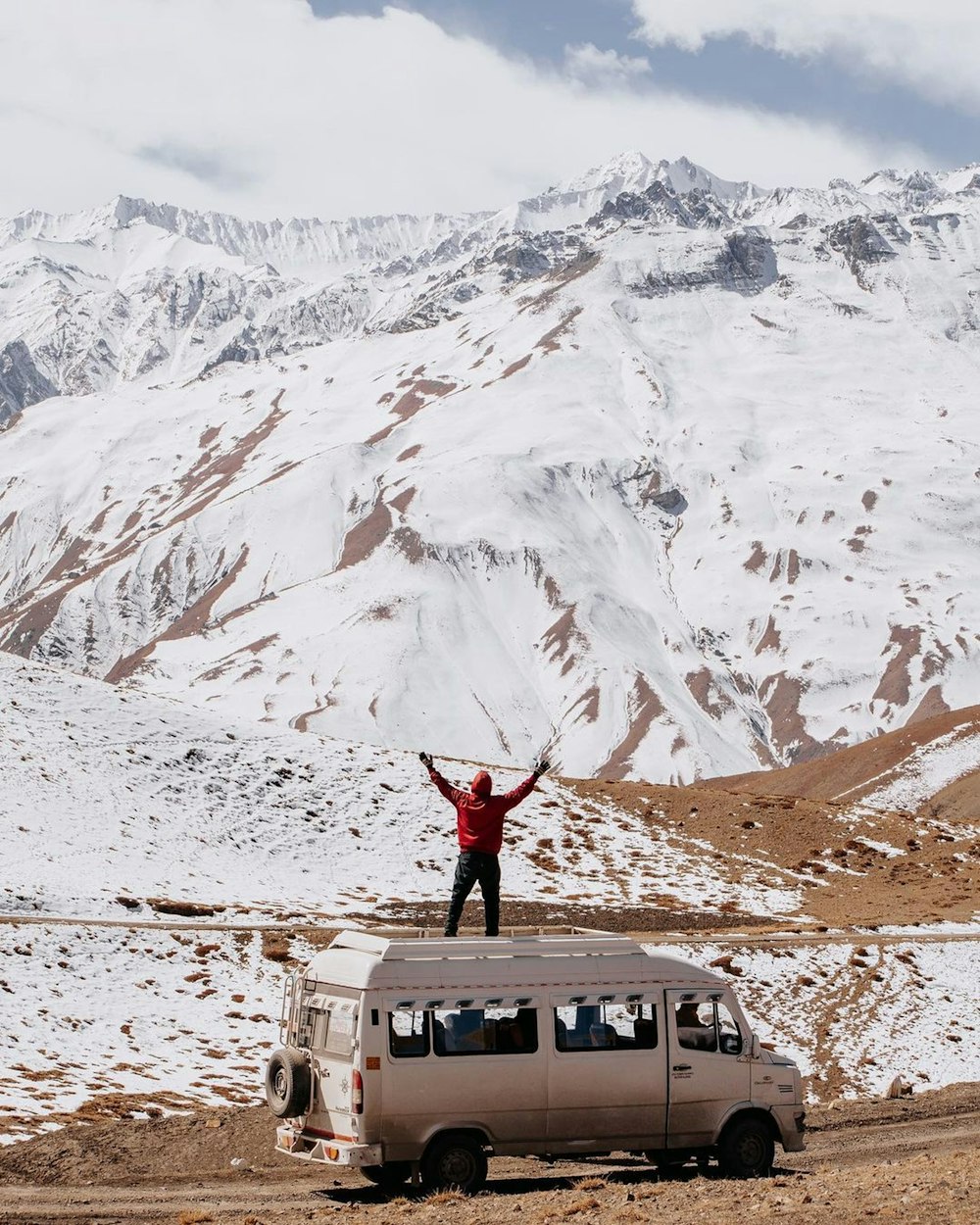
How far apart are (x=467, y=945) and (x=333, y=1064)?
7.80 feet

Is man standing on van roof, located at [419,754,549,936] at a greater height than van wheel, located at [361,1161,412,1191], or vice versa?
man standing on van roof, located at [419,754,549,936]

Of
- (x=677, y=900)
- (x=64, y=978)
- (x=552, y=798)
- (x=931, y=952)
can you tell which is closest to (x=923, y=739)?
(x=552, y=798)

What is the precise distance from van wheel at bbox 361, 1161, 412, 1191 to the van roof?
2.52m

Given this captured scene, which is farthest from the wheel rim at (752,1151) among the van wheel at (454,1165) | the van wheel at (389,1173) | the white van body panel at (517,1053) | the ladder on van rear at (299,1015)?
the ladder on van rear at (299,1015)

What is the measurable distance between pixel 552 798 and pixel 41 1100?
35.9 m

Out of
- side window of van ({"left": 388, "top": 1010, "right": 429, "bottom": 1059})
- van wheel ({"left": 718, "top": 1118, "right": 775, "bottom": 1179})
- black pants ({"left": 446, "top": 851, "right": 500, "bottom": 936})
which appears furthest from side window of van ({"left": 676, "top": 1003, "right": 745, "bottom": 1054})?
side window of van ({"left": 388, "top": 1010, "right": 429, "bottom": 1059})

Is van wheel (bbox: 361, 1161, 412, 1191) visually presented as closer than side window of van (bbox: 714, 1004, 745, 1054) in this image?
Yes

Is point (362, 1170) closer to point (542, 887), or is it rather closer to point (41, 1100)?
point (41, 1100)

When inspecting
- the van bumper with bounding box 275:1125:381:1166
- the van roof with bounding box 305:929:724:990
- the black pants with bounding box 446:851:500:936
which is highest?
the black pants with bounding box 446:851:500:936

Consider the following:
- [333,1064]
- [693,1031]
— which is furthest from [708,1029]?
[333,1064]

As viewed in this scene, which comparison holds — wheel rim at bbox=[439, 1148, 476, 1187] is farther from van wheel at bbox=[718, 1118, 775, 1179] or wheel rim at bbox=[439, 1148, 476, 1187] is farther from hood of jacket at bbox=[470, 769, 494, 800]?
hood of jacket at bbox=[470, 769, 494, 800]

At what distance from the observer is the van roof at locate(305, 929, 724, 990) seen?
18.5 m

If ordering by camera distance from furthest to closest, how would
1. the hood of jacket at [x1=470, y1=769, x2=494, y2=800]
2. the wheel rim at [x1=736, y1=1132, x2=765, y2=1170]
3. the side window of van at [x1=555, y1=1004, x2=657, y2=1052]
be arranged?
the hood of jacket at [x1=470, y1=769, x2=494, y2=800] < the wheel rim at [x1=736, y1=1132, x2=765, y2=1170] < the side window of van at [x1=555, y1=1004, x2=657, y2=1052]

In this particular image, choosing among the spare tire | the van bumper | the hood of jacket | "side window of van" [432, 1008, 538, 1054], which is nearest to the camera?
the van bumper
